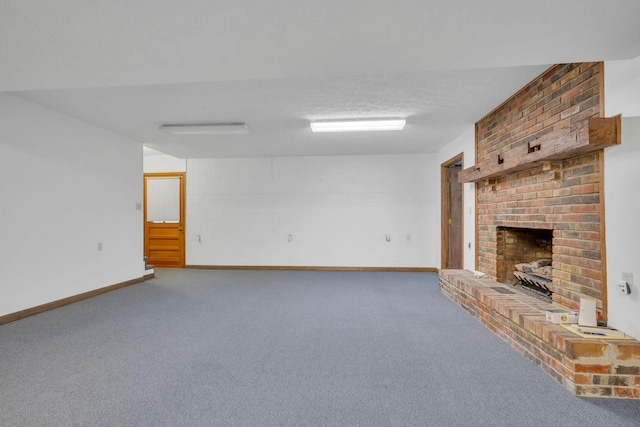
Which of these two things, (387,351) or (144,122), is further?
(144,122)

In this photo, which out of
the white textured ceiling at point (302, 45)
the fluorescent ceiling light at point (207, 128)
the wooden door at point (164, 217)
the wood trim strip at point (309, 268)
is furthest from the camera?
the wooden door at point (164, 217)

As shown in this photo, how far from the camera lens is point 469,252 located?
4.23m

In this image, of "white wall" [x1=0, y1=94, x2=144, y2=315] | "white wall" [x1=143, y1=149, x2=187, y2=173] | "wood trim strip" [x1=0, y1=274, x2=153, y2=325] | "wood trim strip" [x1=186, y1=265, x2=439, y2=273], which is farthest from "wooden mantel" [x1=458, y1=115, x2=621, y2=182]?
"white wall" [x1=143, y1=149, x2=187, y2=173]

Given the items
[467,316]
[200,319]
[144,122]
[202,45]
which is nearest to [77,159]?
[144,122]

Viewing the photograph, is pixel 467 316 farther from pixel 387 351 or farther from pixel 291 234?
pixel 291 234

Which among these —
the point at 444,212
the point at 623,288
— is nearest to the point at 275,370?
the point at 623,288

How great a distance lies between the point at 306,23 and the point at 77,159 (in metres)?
4.00

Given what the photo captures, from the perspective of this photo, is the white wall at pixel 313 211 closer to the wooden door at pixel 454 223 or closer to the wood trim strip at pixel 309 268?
the wood trim strip at pixel 309 268

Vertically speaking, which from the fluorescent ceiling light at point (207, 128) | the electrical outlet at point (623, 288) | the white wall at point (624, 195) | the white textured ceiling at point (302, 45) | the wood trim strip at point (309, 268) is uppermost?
the fluorescent ceiling light at point (207, 128)

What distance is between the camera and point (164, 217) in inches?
257

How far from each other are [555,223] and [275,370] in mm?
2665

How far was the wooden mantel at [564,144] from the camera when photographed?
76.4 inches

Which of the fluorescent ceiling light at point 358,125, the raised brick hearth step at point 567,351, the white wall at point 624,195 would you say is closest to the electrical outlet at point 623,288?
the white wall at point 624,195

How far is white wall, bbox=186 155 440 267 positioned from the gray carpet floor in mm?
2494
